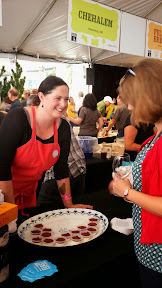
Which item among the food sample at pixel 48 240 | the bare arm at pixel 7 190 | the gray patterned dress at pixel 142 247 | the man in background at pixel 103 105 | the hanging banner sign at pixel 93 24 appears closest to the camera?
the gray patterned dress at pixel 142 247

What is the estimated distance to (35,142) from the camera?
5.07 ft

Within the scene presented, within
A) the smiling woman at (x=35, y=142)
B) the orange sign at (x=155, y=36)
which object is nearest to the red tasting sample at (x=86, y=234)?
the smiling woman at (x=35, y=142)

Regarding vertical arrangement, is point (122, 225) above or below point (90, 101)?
below

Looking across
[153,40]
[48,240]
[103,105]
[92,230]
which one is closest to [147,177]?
[92,230]

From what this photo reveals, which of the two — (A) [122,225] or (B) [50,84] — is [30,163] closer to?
(B) [50,84]

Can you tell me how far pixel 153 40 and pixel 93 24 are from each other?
1.66 metres

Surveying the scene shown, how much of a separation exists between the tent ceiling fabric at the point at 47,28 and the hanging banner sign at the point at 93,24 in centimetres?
96

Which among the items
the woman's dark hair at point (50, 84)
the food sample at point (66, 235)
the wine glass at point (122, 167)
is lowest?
the food sample at point (66, 235)

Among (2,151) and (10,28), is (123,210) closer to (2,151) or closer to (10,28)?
(2,151)

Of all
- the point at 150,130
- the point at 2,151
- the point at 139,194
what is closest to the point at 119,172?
the point at 139,194

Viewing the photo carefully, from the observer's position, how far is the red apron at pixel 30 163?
60.6 inches

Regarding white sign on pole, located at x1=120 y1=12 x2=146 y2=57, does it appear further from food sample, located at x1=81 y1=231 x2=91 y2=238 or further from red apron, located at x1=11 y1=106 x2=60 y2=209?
food sample, located at x1=81 y1=231 x2=91 y2=238

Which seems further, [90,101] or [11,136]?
[90,101]

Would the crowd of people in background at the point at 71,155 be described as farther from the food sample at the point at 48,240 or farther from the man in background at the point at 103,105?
the man in background at the point at 103,105
